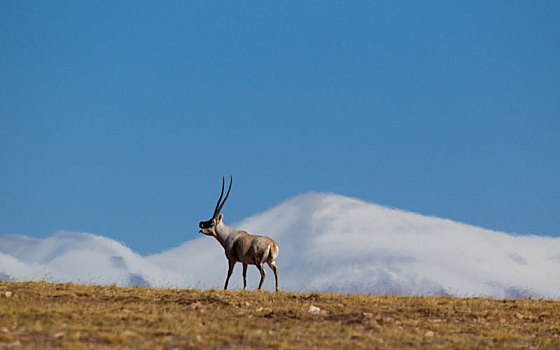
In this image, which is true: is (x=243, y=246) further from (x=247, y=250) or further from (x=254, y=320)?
(x=254, y=320)

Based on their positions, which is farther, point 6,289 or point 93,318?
point 6,289

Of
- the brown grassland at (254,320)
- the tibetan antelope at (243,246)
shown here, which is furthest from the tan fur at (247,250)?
the brown grassland at (254,320)

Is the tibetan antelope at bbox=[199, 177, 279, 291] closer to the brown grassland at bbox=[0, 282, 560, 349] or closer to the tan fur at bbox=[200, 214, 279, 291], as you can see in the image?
the tan fur at bbox=[200, 214, 279, 291]

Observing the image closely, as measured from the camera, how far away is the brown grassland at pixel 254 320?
44.2ft

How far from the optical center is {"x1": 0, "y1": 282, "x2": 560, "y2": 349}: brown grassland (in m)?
13.5

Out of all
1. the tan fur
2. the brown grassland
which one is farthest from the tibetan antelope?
the brown grassland

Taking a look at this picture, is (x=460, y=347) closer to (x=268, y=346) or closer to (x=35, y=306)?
(x=268, y=346)

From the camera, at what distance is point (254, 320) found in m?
16.3

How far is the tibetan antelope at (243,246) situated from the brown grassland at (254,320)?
11.1 feet

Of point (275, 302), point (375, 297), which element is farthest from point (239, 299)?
point (375, 297)

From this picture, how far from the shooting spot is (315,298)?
816 inches

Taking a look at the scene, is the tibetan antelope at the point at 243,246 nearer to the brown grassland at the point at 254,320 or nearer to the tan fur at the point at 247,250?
the tan fur at the point at 247,250

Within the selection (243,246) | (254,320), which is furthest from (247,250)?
(254,320)

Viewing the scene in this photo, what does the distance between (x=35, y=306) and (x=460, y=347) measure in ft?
33.5
